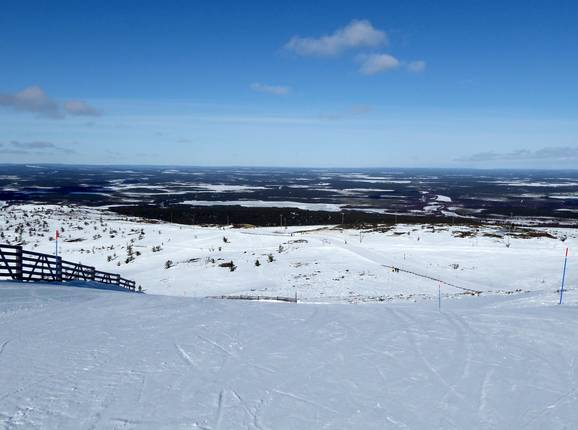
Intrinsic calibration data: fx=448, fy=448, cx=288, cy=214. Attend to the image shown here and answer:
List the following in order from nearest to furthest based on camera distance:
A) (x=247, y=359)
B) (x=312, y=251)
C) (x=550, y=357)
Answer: (x=247, y=359), (x=550, y=357), (x=312, y=251)

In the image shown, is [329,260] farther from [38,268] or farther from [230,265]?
[38,268]

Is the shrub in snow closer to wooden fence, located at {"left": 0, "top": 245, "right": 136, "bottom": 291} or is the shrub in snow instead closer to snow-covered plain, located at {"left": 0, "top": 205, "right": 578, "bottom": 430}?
wooden fence, located at {"left": 0, "top": 245, "right": 136, "bottom": 291}

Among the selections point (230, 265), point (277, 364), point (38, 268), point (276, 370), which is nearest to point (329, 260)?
point (230, 265)

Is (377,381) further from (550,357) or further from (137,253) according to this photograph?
(137,253)

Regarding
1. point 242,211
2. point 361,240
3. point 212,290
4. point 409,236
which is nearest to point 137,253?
point 212,290

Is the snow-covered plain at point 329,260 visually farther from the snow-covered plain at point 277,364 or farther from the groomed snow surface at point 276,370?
the groomed snow surface at point 276,370

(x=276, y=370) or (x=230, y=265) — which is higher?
(x=276, y=370)

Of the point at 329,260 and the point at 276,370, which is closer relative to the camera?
the point at 276,370
